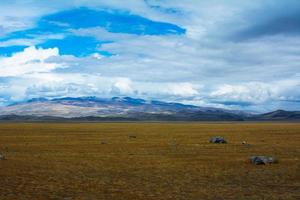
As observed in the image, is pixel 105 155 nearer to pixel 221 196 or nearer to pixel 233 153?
pixel 233 153

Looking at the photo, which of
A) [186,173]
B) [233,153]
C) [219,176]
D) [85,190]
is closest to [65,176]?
[85,190]

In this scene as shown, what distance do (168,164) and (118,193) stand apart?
38.3 feet

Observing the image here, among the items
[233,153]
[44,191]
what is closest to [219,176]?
[44,191]

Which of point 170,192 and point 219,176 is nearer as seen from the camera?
point 170,192

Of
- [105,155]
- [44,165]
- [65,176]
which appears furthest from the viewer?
[105,155]

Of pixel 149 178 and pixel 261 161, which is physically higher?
pixel 261 161

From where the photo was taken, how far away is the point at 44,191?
65.2ft

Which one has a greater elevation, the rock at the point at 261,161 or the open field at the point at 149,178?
the rock at the point at 261,161

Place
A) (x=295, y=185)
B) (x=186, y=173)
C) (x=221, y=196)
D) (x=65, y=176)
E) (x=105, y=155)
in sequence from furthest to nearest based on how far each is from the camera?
(x=105, y=155) < (x=186, y=173) < (x=65, y=176) < (x=295, y=185) < (x=221, y=196)

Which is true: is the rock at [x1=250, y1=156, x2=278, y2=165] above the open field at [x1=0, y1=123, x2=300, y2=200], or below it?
above

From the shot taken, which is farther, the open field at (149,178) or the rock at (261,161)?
the rock at (261,161)

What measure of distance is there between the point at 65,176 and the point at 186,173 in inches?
308

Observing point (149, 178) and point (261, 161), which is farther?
point (261, 161)

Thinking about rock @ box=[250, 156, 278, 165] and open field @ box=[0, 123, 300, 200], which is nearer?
open field @ box=[0, 123, 300, 200]
